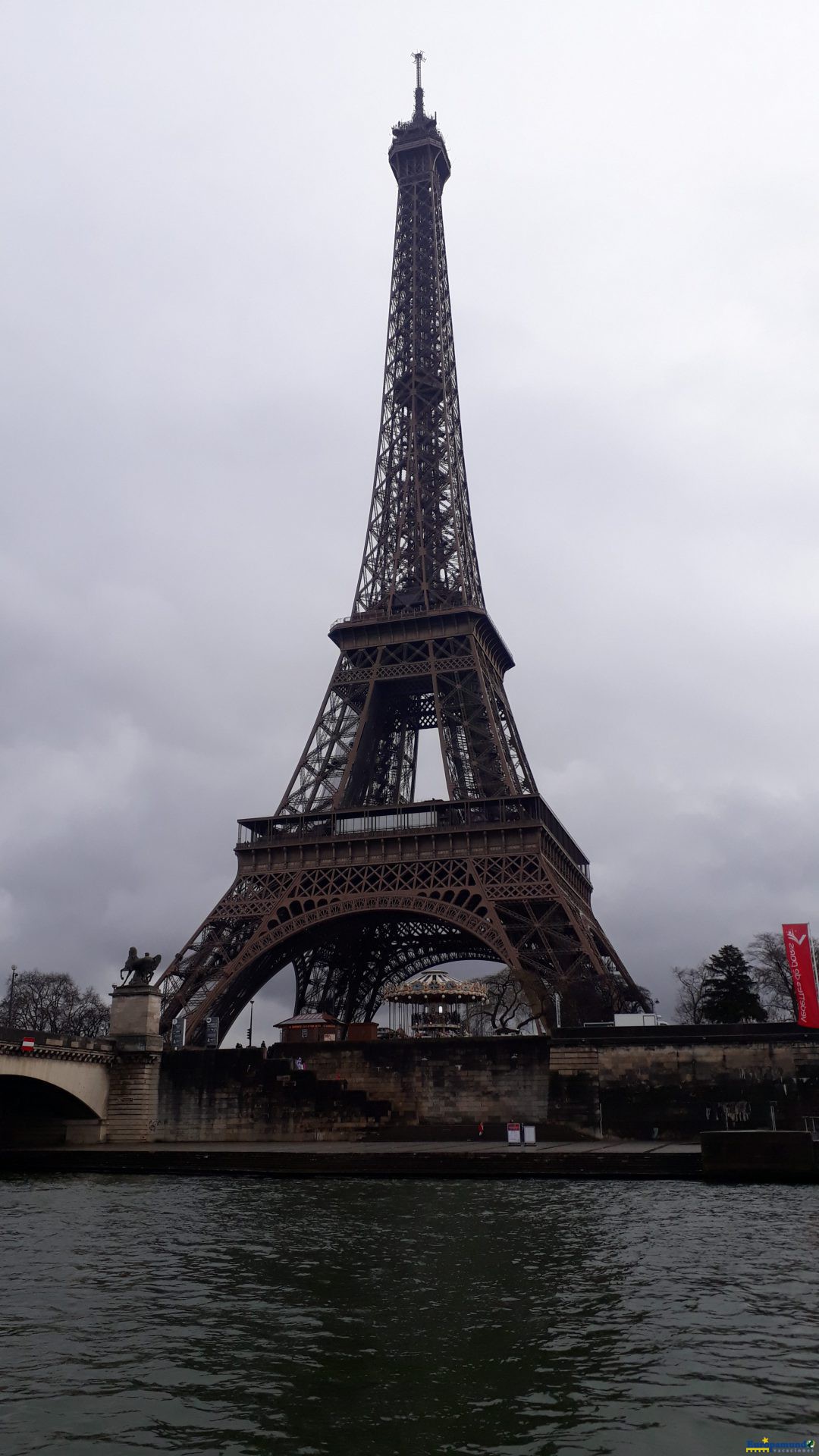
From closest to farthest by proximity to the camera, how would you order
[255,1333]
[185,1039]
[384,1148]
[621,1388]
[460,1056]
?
[621,1388] → [255,1333] → [384,1148] → [460,1056] → [185,1039]

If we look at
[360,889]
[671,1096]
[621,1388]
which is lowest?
[621,1388]

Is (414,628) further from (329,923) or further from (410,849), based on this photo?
(329,923)

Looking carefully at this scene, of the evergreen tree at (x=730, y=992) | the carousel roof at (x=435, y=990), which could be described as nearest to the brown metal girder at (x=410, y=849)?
the carousel roof at (x=435, y=990)

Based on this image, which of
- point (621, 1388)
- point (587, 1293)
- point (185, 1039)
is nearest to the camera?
point (621, 1388)

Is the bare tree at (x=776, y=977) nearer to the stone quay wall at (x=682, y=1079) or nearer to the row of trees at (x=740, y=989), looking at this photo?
the row of trees at (x=740, y=989)

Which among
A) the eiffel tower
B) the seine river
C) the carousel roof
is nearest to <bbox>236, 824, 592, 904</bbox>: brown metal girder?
the eiffel tower

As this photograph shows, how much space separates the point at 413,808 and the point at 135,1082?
2026 centimetres

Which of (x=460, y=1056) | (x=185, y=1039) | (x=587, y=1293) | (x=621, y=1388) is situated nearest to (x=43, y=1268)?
(x=587, y=1293)

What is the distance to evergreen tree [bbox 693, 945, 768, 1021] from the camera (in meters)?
66.2

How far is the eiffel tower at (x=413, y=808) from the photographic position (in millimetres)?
56719

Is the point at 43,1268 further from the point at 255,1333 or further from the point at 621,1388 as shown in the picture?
the point at 621,1388

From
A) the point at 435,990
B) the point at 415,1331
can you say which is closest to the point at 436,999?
the point at 435,990

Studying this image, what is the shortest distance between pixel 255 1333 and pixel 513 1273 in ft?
18.5

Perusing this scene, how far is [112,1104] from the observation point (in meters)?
52.2
